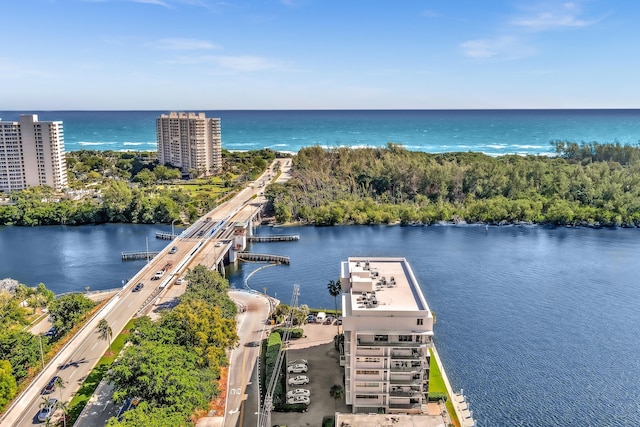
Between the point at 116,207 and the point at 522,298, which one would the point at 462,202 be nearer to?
the point at 522,298

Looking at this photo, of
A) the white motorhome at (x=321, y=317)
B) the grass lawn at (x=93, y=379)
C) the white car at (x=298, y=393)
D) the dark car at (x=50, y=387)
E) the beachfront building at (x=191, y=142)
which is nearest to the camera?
the grass lawn at (x=93, y=379)

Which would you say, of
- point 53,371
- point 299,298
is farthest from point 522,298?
point 53,371

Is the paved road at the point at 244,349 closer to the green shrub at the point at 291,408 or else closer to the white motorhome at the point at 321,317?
the green shrub at the point at 291,408

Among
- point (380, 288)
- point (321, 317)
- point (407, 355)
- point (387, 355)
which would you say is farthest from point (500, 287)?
point (387, 355)

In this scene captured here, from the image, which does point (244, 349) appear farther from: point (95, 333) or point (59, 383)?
point (59, 383)

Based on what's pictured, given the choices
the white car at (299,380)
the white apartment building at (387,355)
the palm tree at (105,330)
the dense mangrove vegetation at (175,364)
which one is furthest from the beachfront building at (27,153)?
the white apartment building at (387,355)

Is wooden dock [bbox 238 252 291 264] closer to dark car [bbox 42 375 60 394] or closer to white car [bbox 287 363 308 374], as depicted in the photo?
white car [bbox 287 363 308 374]
